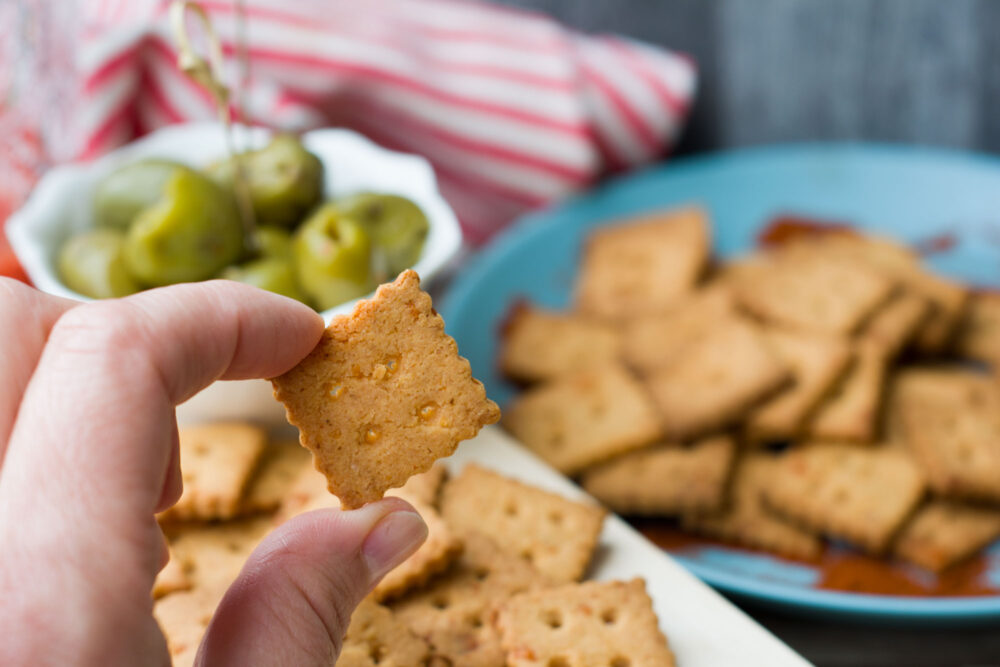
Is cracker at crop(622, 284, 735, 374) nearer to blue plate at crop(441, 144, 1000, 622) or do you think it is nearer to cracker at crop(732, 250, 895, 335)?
cracker at crop(732, 250, 895, 335)

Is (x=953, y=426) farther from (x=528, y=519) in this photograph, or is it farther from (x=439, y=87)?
(x=439, y=87)

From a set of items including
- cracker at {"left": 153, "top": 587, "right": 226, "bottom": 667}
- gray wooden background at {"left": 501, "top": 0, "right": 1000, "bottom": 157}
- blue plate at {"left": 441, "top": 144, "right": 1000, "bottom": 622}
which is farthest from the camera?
gray wooden background at {"left": 501, "top": 0, "right": 1000, "bottom": 157}

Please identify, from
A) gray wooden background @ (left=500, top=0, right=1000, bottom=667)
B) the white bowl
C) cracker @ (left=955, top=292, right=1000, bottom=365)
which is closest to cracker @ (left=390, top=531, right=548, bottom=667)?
the white bowl

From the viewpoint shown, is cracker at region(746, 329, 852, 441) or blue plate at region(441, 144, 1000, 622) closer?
cracker at region(746, 329, 852, 441)

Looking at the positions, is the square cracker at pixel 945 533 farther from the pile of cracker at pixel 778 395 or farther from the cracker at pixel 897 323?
the cracker at pixel 897 323

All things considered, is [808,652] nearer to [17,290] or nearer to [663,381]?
[663,381]

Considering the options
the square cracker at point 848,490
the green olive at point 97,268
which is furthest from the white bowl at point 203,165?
the square cracker at point 848,490
